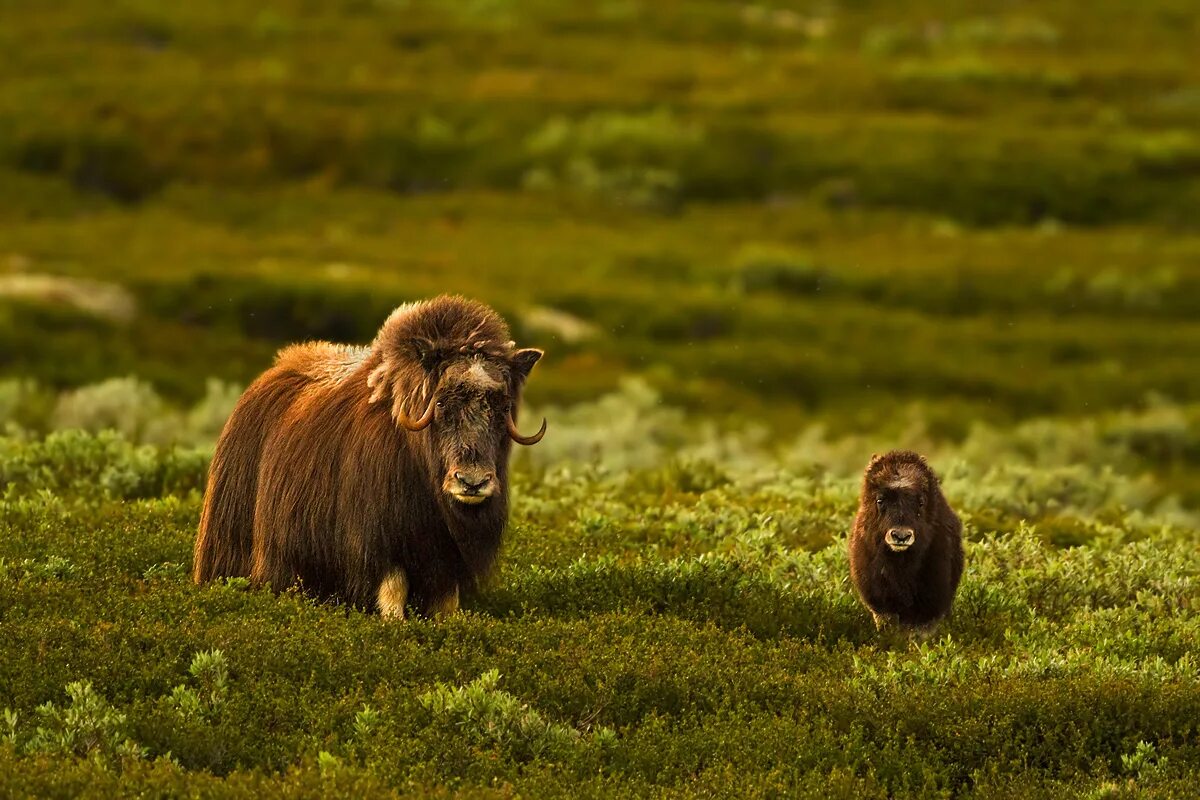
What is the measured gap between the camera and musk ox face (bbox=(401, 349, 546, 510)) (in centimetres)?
1056

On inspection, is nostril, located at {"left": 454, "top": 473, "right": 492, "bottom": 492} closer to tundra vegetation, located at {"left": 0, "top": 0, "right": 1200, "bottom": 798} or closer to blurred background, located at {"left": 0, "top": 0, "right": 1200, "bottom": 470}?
tundra vegetation, located at {"left": 0, "top": 0, "right": 1200, "bottom": 798}

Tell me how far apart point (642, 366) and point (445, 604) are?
2222cm

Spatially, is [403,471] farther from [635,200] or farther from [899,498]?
[635,200]

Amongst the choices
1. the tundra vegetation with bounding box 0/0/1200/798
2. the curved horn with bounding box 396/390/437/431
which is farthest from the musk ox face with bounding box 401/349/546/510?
the tundra vegetation with bounding box 0/0/1200/798

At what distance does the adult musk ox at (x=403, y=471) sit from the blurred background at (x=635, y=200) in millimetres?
12003

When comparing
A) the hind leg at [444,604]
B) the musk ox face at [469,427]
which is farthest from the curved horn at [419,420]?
the hind leg at [444,604]

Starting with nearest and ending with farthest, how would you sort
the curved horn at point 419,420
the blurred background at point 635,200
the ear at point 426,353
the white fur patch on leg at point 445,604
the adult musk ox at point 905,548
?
the curved horn at point 419,420, the ear at point 426,353, the white fur patch on leg at point 445,604, the adult musk ox at point 905,548, the blurred background at point 635,200

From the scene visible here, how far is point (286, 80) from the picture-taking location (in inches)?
2256

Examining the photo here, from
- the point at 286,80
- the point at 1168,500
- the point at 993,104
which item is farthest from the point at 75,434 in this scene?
the point at 993,104

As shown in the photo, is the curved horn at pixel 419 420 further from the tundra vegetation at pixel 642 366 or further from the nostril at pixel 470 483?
the tundra vegetation at pixel 642 366

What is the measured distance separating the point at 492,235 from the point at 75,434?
28.2 meters

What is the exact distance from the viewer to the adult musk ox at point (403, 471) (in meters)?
10.8

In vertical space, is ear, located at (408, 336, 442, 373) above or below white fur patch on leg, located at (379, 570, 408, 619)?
above

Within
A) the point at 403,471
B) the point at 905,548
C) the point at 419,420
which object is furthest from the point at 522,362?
the point at 905,548
